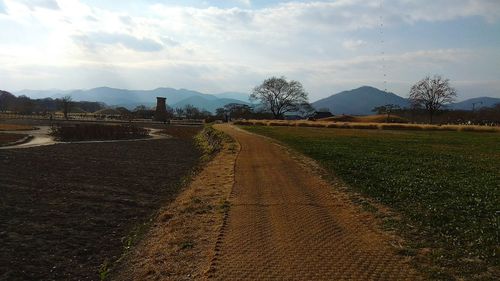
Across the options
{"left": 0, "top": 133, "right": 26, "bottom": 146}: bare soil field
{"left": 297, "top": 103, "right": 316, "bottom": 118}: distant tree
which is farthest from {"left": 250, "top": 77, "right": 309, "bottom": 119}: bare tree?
{"left": 0, "top": 133, "right": 26, "bottom": 146}: bare soil field

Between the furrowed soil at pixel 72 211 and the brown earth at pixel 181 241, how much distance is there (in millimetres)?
556

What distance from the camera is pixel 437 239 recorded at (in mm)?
8047

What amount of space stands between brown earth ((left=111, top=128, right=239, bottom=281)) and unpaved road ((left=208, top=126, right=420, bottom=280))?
0.32 m

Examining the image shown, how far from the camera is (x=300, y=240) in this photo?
841 centimetres

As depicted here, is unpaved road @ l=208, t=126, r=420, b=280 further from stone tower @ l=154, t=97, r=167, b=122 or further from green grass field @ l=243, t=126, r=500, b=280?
stone tower @ l=154, t=97, r=167, b=122

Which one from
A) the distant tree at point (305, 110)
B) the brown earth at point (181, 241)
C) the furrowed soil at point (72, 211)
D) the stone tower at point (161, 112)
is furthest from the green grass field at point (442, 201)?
the stone tower at point (161, 112)

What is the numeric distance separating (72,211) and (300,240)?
792cm

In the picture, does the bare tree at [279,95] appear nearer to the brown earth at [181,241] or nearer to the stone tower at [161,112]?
the stone tower at [161,112]

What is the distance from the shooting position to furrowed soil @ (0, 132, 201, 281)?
9008 millimetres

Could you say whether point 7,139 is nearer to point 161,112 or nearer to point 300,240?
point 300,240

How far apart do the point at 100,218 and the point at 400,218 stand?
7.89 metres

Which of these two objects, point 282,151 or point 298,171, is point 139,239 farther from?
point 282,151

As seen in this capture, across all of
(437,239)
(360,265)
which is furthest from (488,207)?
(360,265)

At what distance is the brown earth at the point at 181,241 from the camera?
7.73 meters
